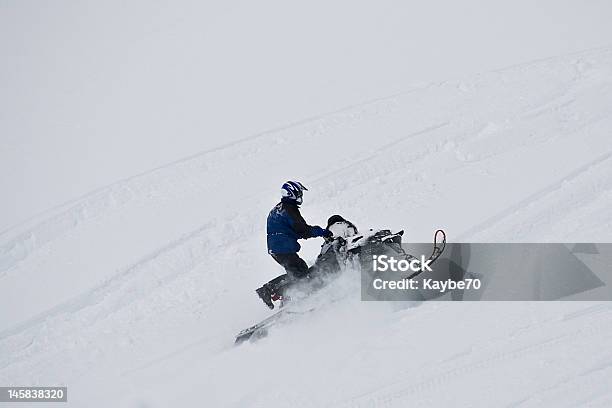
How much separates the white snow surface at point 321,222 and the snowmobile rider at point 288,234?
52cm

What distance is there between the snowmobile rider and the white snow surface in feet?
1.69

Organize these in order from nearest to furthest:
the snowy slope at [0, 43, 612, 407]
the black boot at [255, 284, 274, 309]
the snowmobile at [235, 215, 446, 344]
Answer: the snowy slope at [0, 43, 612, 407] < the snowmobile at [235, 215, 446, 344] < the black boot at [255, 284, 274, 309]

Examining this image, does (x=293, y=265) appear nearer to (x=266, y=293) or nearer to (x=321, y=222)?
(x=266, y=293)

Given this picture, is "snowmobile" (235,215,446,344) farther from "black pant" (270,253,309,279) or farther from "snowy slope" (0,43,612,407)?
"snowy slope" (0,43,612,407)

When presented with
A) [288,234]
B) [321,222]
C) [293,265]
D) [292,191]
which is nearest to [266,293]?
[293,265]

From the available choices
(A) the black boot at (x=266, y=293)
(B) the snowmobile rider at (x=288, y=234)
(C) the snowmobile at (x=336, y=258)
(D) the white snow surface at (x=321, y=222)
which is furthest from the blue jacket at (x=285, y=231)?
(D) the white snow surface at (x=321, y=222)

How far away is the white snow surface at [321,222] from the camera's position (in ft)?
22.6

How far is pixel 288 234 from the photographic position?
823 centimetres

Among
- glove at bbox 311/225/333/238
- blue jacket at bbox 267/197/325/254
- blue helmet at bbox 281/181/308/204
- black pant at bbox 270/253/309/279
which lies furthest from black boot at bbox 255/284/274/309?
blue helmet at bbox 281/181/308/204

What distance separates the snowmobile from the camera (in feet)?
26.5

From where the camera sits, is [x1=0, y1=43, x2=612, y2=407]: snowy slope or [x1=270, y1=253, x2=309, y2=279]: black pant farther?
[x1=270, y1=253, x2=309, y2=279]: black pant

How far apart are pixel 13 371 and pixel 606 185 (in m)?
9.07

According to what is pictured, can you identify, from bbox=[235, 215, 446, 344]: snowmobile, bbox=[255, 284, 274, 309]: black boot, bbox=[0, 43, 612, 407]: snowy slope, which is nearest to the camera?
bbox=[0, 43, 612, 407]: snowy slope

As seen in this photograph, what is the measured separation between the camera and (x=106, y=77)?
17.0 m
